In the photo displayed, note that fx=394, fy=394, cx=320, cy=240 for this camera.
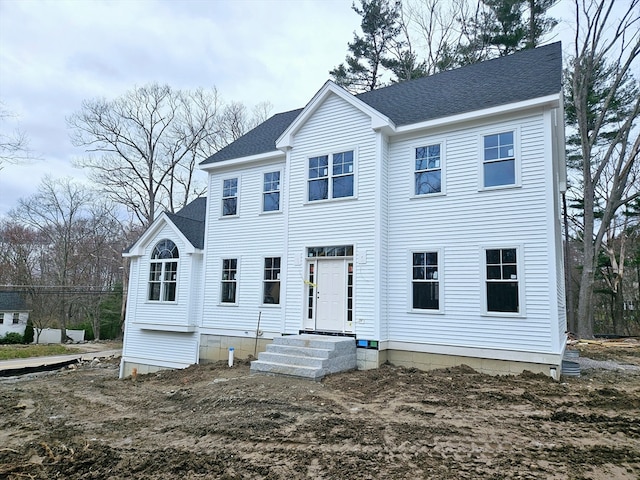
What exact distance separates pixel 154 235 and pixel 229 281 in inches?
147

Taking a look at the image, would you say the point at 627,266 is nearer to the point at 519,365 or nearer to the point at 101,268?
the point at 519,365

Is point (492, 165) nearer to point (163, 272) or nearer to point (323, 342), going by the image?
point (323, 342)

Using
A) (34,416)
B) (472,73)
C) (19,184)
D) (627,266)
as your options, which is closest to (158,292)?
(34,416)

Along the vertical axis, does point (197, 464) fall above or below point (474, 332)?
below

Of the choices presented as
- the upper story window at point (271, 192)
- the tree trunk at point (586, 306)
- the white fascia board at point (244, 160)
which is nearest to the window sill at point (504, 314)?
the upper story window at point (271, 192)

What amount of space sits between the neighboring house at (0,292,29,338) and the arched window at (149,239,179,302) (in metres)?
29.3

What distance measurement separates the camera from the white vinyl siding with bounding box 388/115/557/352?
27.2 ft

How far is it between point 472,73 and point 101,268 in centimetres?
3592

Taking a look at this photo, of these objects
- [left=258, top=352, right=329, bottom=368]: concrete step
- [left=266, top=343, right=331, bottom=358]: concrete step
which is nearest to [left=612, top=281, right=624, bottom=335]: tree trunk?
[left=266, top=343, right=331, bottom=358]: concrete step

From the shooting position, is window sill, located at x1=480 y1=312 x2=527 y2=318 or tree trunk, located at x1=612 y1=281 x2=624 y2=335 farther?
tree trunk, located at x1=612 y1=281 x2=624 y2=335

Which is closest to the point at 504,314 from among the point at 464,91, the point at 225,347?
the point at 464,91

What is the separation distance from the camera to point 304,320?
10.6m

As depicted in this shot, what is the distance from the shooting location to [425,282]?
31.4ft

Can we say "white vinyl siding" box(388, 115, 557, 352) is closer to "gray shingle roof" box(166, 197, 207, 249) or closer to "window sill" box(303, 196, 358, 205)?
"window sill" box(303, 196, 358, 205)
